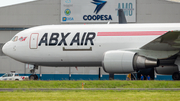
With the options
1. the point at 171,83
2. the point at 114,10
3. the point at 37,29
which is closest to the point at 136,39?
the point at 171,83

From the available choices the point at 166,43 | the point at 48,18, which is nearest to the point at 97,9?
the point at 48,18

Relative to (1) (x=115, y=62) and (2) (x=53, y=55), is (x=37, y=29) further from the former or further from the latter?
(1) (x=115, y=62)

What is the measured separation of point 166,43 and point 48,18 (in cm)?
1946

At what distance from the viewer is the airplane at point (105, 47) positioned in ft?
54.9

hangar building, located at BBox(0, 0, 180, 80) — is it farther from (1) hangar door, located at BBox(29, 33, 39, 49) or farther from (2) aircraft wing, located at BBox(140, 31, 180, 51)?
(2) aircraft wing, located at BBox(140, 31, 180, 51)

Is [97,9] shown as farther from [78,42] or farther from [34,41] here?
[78,42]

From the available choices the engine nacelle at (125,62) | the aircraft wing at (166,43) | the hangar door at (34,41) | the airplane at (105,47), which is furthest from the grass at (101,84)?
the hangar door at (34,41)

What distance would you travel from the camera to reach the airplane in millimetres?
16734

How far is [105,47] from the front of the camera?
1809 centimetres

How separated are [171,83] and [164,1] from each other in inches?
814

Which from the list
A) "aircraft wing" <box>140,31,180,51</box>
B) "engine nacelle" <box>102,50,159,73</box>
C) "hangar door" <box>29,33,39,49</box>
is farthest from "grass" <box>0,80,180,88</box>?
"hangar door" <box>29,33,39,49</box>

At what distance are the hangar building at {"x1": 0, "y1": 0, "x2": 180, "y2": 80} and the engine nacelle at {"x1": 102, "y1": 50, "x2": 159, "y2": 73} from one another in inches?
609

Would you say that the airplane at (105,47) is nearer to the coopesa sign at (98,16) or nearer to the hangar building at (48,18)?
the hangar building at (48,18)

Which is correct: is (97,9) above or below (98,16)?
above
